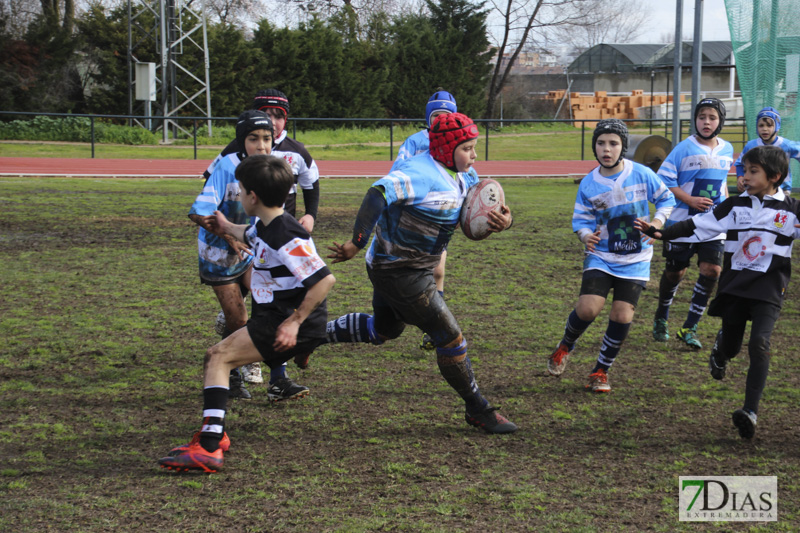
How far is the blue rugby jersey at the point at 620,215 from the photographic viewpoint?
5.61m

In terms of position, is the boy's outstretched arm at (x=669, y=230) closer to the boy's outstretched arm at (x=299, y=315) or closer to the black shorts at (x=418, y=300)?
the black shorts at (x=418, y=300)

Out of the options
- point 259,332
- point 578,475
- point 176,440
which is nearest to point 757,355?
point 578,475

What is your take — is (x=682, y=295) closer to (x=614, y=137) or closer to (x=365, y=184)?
(x=614, y=137)

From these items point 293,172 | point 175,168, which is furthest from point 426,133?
point 175,168

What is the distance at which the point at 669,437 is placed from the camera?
4.67 m

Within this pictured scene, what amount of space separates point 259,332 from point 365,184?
55.9ft

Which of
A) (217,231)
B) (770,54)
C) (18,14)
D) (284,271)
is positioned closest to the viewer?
(284,271)

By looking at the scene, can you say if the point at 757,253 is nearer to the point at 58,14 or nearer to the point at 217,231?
the point at 217,231

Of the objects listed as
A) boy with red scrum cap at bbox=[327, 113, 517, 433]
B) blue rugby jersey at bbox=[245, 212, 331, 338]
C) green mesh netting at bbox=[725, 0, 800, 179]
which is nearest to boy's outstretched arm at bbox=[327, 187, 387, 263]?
boy with red scrum cap at bbox=[327, 113, 517, 433]

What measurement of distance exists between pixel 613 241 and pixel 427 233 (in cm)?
166

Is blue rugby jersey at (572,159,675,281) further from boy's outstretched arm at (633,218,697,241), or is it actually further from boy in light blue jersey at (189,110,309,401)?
boy in light blue jersey at (189,110,309,401)

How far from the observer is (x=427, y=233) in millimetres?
4594

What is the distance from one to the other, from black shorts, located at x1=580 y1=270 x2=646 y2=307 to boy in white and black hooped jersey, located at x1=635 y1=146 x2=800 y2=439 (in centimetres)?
69

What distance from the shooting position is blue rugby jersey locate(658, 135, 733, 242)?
6.95 meters
